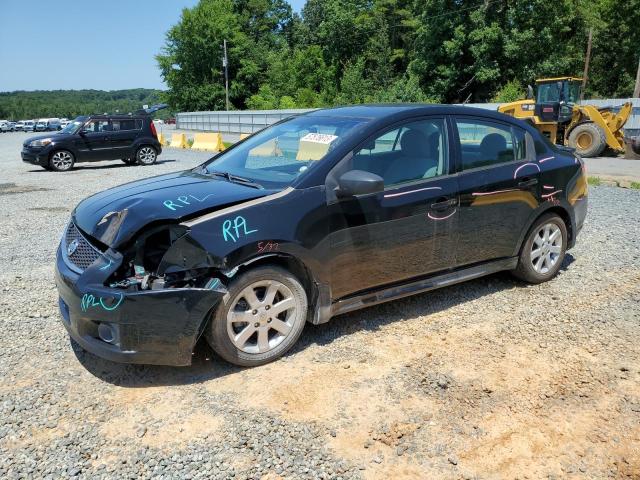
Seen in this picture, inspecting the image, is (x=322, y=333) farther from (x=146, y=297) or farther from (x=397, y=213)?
(x=146, y=297)

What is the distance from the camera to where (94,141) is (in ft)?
55.3

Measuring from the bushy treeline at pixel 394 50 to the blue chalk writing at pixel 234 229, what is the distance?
107ft

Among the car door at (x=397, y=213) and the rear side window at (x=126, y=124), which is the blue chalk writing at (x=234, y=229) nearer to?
the car door at (x=397, y=213)

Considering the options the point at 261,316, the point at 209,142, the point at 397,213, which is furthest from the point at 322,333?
the point at 209,142

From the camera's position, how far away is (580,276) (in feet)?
17.4

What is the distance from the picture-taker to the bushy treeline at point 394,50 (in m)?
38.4

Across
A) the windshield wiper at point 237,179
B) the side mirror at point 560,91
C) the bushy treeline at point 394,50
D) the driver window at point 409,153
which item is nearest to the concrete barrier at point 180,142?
the bushy treeline at point 394,50

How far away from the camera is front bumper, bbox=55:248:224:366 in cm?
308

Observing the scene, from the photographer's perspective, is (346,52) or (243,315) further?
(346,52)

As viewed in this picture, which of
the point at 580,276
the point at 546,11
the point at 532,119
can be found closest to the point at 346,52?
the point at 546,11

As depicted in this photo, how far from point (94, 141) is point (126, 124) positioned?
3.93 feet

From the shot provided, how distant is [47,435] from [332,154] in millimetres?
2446

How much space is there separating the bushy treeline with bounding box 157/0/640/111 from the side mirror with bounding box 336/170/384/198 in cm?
3213

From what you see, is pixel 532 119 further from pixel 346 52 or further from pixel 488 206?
pixel 346 52
